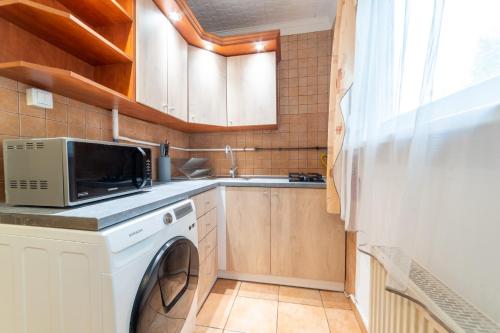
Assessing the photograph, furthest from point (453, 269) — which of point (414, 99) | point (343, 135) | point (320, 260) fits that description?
point (320, 260)

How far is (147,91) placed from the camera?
4.58ft

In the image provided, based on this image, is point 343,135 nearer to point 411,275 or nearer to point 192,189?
point 411,275

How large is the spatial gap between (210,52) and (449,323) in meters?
2.30

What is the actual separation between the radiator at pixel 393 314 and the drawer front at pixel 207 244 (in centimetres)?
103

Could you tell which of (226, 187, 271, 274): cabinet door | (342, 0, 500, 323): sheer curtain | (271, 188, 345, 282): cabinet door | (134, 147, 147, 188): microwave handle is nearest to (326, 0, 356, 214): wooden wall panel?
(271, 188, 345, 282): cabinet door

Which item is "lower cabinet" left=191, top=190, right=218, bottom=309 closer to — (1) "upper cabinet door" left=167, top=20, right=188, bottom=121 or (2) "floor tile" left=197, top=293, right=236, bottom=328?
(2) "floor tile" left=197, top=293, right=236, bottom=328

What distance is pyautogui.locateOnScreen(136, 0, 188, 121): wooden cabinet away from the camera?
1343mm

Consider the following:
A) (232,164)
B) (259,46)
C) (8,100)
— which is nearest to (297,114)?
(259,46)

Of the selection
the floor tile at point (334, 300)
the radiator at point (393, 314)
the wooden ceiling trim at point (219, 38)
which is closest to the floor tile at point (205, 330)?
the floor tile at point (334, 300)

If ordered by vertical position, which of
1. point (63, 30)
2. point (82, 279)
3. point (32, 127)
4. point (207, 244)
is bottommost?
point (207, 244)

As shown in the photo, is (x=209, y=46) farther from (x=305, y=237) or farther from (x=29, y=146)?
(x=305, y=237)

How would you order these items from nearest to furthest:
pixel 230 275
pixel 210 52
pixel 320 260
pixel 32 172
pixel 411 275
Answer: pixel 411 275 < pixel 32 172 < pixel 320 260 < pixel 230 275 < pixel 210 52

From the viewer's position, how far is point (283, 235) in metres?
1.75

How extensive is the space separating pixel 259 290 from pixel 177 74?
1.90 meters
